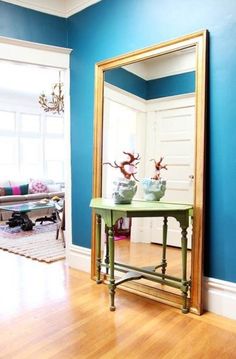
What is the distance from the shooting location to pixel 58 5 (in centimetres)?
334

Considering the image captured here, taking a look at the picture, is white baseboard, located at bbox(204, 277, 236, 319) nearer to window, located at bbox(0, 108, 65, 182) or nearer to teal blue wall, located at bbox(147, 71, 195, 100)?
teal blue wall, located at bbox(147, 71, 195, 100)

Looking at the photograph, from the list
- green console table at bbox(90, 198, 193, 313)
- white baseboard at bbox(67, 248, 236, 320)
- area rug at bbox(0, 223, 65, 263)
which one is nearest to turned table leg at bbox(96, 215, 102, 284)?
green console table at bbox(90, 198, 193, 313)

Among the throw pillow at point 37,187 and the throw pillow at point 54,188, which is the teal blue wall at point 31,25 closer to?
the throw pillow at point 37,187

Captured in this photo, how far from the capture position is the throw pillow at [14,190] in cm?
704

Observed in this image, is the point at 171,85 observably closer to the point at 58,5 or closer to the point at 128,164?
the point at 128,164

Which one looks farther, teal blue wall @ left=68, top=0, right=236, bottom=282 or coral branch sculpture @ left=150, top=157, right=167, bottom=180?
coral branch sculpture @ left=150, top=157, right=167, bottom=180

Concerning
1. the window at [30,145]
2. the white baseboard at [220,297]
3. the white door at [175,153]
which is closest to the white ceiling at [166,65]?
the white door at [175,153]

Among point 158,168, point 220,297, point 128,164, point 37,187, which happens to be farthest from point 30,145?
point 220,297

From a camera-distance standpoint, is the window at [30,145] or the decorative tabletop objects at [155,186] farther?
the window at [30,145]

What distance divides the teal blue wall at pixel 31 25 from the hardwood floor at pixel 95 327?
8.31ft

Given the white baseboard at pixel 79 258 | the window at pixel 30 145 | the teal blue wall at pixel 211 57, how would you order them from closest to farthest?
the teal blue wall at pixel 211 57 → the white baseboard at pixel 79 258 → the window at pixel 30 145

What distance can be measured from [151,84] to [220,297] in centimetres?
191

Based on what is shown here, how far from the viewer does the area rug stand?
396cm

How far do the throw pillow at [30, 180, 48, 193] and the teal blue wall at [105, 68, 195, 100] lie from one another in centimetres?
512
